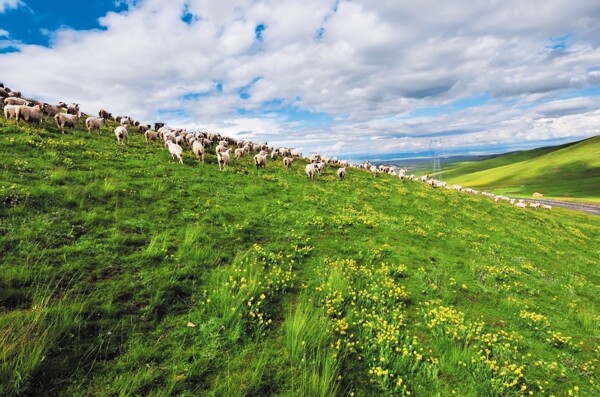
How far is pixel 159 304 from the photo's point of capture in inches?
293

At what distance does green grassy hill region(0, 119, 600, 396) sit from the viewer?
5738mm

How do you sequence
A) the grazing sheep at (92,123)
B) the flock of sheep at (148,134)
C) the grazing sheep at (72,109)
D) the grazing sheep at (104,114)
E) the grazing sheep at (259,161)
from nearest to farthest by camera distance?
the flock of sheep at (148,134)
the grazing sheep at (92,123)
the grazing sheep at (259,161)
the grazing sheep at (72,109)
the grazing sheep at (104,114)

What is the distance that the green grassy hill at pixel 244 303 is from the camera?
574 centimetres

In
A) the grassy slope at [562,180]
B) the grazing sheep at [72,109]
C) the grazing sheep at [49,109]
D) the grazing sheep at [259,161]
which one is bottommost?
the grassy slope at [562,180]

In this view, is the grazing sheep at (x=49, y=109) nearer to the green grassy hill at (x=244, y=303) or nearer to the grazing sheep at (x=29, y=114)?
the grazing sheep at (x=29, y=114)

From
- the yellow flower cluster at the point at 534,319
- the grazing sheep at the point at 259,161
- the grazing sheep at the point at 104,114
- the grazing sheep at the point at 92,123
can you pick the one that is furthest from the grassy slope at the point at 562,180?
the grazing sheep at the point at 104,114

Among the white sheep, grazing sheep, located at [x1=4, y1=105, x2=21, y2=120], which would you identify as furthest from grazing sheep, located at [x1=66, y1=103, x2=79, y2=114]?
the white sheep

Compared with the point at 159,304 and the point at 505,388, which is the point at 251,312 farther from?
the point at 505,388

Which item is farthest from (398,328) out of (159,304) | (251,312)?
(159,304)

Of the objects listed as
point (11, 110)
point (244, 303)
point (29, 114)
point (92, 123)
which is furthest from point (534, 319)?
point (92, 123)

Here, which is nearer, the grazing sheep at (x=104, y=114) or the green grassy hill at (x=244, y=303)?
the green grassy hill at (x=244, y=303)

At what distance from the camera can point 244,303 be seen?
26.1 feet

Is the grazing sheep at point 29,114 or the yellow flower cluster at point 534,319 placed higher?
the grazing sheep at point 29,114

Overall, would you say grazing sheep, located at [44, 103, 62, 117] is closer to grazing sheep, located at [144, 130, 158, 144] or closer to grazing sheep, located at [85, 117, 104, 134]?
grazing sheep, located at [85, 117, 104, 134]
